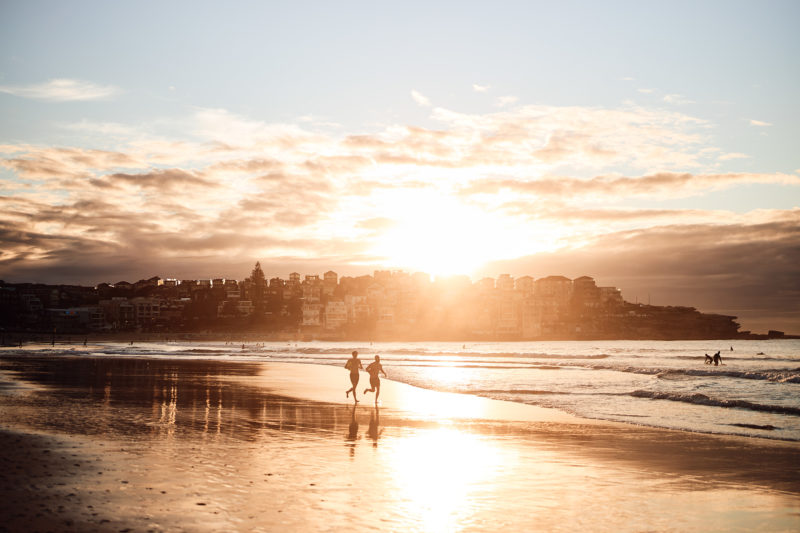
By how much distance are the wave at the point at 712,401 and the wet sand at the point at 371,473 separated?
329 inches

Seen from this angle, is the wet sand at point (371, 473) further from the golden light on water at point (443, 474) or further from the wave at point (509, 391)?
the wave at point (509, 391)

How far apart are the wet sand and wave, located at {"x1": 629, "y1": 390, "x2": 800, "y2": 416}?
8.35 m

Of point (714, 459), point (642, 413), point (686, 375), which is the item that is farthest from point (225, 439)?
point (686, 375)

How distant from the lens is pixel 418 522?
9.85 metres

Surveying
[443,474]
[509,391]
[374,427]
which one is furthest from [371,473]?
[509,391]

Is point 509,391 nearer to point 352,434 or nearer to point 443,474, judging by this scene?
point 352,434

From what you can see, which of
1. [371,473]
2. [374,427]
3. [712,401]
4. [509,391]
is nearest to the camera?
[371,473]

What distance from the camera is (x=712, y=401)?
1130 inches

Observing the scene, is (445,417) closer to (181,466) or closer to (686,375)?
(181,466)

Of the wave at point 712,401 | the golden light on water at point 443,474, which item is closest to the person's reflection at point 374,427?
the golden light on water at point 443,474

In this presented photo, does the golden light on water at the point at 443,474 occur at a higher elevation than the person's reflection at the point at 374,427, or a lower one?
higher

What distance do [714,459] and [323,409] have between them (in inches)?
569

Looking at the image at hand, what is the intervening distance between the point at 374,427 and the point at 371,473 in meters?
7.37

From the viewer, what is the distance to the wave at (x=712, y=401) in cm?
→ 2595
